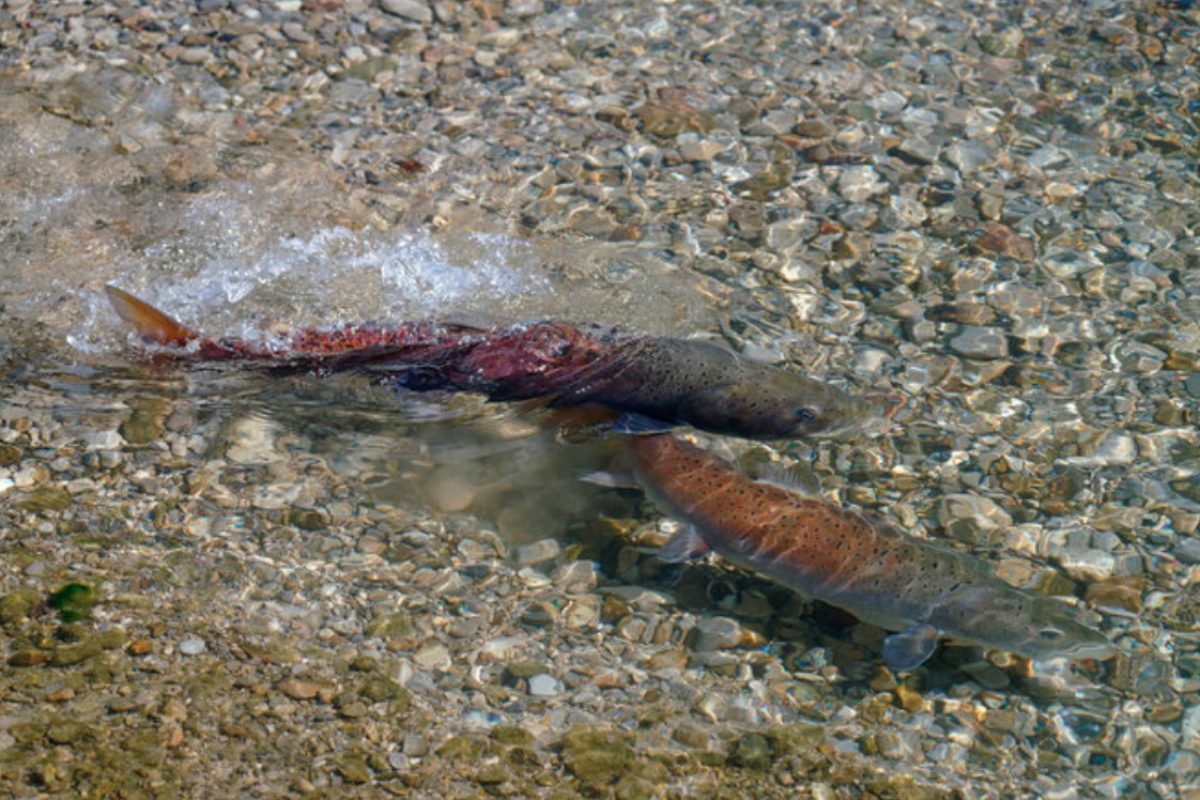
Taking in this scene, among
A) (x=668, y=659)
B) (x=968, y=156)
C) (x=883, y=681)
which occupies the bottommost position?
(x=668, y=659)

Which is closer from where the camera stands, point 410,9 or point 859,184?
point 859,184

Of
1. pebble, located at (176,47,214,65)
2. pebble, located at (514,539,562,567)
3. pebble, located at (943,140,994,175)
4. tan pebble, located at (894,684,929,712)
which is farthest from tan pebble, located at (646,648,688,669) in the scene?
pebble, located at (176,47,214,65)

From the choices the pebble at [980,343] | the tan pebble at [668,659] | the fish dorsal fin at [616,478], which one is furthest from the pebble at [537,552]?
the pebble at [980,343]

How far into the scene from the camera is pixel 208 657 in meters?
4.47

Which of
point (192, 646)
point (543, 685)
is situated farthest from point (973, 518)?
point (192, 646)

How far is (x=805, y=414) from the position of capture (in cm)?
526

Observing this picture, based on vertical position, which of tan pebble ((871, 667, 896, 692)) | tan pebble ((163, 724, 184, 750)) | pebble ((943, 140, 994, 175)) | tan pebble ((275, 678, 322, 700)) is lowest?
tan pebble ((275, 678, 322, 700))

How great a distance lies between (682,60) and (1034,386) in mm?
3616

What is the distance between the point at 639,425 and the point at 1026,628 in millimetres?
1674

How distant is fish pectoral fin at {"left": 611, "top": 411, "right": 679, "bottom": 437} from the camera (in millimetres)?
5289

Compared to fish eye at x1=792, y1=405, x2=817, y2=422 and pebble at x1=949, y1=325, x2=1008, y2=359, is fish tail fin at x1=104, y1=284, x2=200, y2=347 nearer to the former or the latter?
fish eye at x1=792, y1=405, x2=817, y2=422

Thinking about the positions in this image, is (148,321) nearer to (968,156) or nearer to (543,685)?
(543,685)

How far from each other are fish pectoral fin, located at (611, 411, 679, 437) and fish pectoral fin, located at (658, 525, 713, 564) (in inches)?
19.7

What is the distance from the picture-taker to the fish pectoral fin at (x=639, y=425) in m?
5.29
